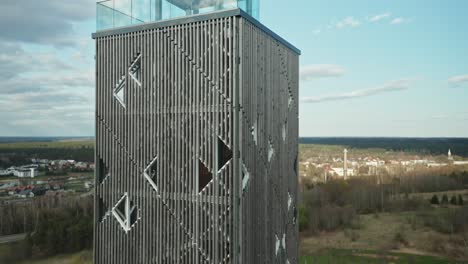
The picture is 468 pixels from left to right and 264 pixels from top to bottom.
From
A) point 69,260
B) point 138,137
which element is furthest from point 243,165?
point 69,260

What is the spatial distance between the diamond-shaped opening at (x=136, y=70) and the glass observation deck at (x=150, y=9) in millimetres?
955

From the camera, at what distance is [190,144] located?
8.38 meters

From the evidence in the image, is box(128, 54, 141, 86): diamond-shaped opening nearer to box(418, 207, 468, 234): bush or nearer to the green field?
the green field

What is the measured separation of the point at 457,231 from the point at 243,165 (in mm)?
42214

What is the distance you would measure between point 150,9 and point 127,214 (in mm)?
5036

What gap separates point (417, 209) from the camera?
48875 millimetres

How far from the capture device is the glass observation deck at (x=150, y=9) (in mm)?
8648

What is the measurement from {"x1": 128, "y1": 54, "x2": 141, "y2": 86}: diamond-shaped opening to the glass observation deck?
95 centimetres

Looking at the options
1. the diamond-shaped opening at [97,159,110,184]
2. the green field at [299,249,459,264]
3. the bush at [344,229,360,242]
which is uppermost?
the diamond-shaped opening at [97,159,110,184]

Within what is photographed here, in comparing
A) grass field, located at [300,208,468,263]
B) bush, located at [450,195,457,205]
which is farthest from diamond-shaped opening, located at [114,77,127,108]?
bush, located at [450,195,457,205]

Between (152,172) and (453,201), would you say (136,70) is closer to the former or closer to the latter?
(152,172)

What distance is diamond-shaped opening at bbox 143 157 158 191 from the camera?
29.3 ft

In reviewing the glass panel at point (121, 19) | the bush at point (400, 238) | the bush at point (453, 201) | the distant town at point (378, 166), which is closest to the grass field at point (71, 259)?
the bush at point (400, 238)

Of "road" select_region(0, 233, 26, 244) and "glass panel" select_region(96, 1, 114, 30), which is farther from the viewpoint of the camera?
"road" select_region(0, 233, 26, 244)
